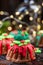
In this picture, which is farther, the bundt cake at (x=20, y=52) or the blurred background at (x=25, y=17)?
the blurred background at (x=25, y=17)

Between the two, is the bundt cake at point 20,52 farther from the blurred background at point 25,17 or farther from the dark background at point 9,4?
the dark background at point 9,4

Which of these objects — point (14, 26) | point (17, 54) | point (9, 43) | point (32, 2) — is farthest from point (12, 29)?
point (17, 54)

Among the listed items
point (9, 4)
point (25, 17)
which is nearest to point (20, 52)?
point (25, 17)

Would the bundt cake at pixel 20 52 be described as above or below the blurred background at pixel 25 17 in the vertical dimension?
below

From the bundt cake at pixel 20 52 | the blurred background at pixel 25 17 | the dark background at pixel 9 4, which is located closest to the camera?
the bundt cake at pixel 20 52

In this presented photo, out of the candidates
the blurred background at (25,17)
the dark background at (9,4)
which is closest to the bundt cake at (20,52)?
the blurred background at (25,17)

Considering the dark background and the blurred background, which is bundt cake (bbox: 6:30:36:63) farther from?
the dark background

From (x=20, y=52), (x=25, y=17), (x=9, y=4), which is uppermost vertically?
(x=9, y=4)

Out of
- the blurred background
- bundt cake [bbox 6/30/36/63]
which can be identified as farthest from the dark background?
bundt cake [bbox 6/30/36/63]

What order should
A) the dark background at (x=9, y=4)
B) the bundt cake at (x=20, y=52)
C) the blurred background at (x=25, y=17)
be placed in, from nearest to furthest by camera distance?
the bundt cake at (x=20, y=52) → the blurred background at (x=25, y=17) → the dark background at (x=9, y=4)

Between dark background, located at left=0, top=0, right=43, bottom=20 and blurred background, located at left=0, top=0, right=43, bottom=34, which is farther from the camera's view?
dark background, located at left=0, top=0, right=43, bottom=20

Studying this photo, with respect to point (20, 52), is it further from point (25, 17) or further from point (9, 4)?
point (9, 4)

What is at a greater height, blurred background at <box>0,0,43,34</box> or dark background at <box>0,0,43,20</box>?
dark background at <box>0,0,43,20</box>

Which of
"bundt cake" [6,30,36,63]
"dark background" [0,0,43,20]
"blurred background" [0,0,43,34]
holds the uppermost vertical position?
"dark background" [0,0,43,20]
